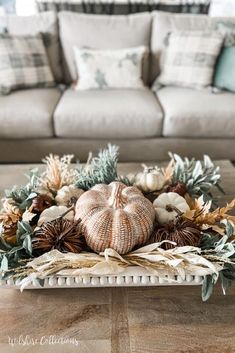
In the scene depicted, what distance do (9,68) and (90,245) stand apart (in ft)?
→ 5.50

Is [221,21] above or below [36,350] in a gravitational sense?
above

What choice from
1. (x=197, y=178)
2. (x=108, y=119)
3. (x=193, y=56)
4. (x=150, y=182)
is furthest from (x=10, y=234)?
(x=193, y=56)

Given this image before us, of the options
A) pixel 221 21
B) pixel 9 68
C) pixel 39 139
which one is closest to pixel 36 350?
pixel 39 139

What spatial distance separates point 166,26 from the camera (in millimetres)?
2438

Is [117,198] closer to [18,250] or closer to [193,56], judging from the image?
[18,250]

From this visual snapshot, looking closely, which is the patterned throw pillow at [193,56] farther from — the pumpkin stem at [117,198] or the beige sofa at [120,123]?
the pumpkin stem at [117,198]

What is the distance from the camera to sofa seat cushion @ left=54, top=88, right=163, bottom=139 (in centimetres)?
204

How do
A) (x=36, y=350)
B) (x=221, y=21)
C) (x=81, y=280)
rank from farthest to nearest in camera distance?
(x=221, y=21)
(x=81, y=280)
(x=36, y=350)

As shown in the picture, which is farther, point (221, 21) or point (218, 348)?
point (221, 21)

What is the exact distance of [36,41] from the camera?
234cm

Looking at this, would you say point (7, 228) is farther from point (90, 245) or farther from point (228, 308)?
point (228, 308)

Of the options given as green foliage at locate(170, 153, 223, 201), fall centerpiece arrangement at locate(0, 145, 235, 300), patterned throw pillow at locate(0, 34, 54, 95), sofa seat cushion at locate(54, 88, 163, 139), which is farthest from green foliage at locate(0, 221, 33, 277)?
patterned throw pillow at locate(0, 34, 54, 95)

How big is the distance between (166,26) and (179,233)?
192 cm

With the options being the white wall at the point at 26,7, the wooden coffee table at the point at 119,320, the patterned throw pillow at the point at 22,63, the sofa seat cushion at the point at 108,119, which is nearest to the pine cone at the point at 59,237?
the wooden coffee table at the point at 119,320
